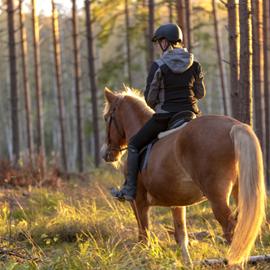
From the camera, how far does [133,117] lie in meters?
8.27

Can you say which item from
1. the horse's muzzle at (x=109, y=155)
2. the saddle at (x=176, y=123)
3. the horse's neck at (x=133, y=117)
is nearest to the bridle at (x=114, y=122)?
the horse's muzzle at (x=109, y=155)

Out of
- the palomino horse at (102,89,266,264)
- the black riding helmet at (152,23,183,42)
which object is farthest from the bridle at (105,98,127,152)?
the black riding helmet at (152,23,183,42)

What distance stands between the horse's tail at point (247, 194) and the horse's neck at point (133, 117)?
7.83ft

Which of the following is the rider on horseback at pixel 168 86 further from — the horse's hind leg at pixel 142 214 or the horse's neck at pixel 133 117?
the horse's neck at pixel 133 117

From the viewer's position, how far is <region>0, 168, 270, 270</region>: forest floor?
19.1ft

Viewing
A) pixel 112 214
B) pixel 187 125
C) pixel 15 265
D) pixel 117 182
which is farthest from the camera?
pixel 117 182

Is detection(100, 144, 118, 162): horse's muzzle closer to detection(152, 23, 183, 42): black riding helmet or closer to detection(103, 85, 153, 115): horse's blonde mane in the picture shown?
detection(103, 85, 153, 115): horse's blonde mane

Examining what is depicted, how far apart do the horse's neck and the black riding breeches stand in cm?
72

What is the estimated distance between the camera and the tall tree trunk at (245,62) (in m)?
9.98

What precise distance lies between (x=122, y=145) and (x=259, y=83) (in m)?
8.27

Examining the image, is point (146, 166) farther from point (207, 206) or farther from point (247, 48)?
point (207, 206)

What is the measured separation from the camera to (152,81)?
7.14m

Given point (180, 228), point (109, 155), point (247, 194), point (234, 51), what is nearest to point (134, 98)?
point (109, 155)

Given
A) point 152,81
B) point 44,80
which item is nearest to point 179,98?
point 152,81
